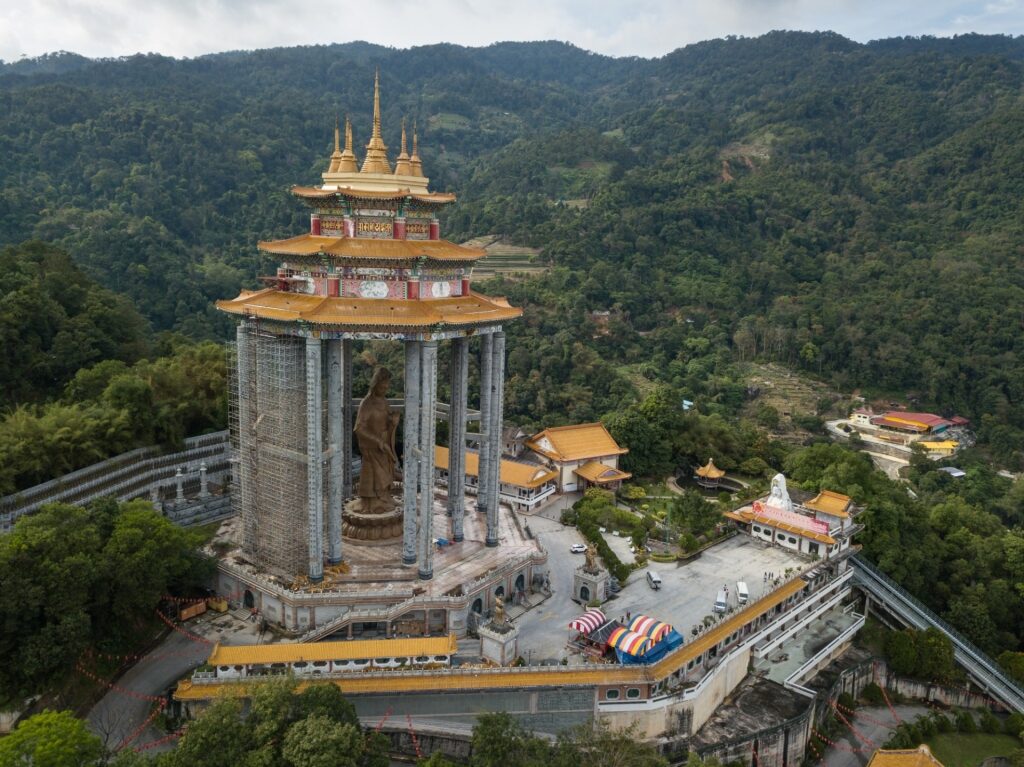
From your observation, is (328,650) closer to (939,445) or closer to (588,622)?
(588,622)

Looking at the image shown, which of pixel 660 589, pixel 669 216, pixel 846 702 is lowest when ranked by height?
pixel 846 702

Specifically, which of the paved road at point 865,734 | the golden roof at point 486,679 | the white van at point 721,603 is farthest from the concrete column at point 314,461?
the paved road at point 865,734

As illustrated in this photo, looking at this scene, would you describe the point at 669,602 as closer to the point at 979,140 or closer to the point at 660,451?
the point at 660,451

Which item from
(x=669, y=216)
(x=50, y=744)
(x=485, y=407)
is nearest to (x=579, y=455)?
(x=485, y=407)

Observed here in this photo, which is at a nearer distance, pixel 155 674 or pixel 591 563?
pixel 155 674

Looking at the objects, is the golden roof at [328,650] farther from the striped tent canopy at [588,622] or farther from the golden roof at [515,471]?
the golden roof at [515,471]

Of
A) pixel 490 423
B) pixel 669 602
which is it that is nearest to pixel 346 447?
pixel 490 423
